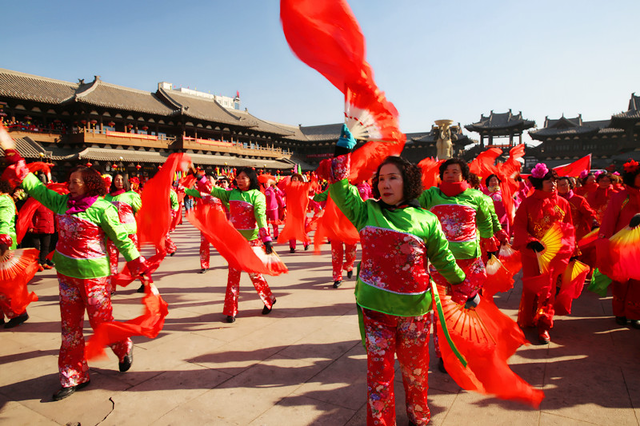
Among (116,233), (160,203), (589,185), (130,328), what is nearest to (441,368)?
(130,328)

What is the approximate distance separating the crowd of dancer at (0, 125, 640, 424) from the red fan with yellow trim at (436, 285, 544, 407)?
0.09m

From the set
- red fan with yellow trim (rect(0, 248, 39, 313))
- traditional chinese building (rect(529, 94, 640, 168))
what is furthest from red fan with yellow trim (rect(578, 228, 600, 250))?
traditional chinese building (rect(529, 94, 640, 168))

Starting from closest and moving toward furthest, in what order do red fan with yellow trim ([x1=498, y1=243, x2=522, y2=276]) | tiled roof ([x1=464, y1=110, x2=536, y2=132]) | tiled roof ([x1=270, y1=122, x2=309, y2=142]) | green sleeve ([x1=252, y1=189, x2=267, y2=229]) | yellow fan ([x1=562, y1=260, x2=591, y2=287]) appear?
red fan with yellow trim ([x1=498, y1=243, x2=522, y2=276]) < yellow fan ([x1=562, y1=260, x2=591, y2=287]) < green sleeve ([x1=252, y1=189, x2=267, y2=229]) < tiled roof ([x1=464, y1=110, x2=536, y2=132]) < tiled roof ([x1=270, y1=122, x2=309, y2=142])

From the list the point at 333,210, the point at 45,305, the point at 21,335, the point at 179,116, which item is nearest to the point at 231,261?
the point at 333,210

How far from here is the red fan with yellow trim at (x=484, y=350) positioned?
2.32 m

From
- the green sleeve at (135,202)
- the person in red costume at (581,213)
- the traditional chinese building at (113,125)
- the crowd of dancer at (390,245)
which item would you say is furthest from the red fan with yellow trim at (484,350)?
the traditional chinese building at (113,125)

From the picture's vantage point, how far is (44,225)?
6.64 meters

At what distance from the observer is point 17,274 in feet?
13.0

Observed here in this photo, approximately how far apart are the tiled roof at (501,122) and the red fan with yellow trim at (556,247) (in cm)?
3924

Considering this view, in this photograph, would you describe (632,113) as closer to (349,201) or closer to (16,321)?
(349,201)

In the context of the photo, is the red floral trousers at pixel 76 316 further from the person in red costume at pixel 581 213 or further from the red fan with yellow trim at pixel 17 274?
the person in red costume at pixel 581 213

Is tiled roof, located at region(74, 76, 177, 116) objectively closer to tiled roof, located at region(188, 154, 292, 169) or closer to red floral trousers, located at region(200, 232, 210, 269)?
tiled roof, located at region(188, 154, 292, 169)

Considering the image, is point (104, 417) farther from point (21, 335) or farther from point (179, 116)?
point (179, 116)

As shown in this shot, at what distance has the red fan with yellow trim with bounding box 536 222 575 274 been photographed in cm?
370
